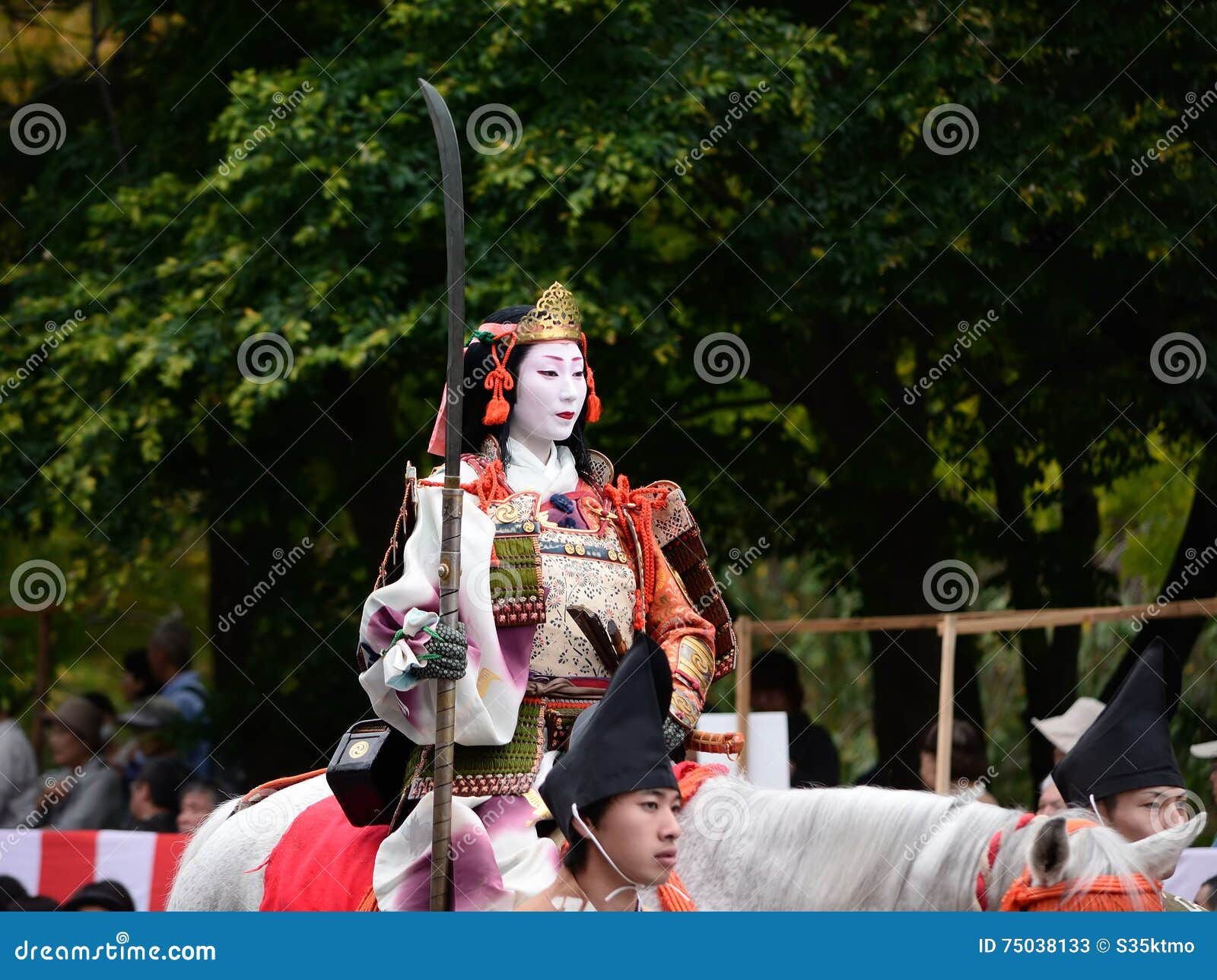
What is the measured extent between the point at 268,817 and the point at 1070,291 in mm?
6151

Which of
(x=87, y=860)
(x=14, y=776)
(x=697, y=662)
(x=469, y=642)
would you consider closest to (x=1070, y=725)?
(x=697, y=662)

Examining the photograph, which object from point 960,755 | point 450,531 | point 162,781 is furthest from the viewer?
point 162,781

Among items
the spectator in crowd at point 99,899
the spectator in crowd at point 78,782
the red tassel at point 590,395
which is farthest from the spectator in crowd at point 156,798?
the red tassel at point 590,395

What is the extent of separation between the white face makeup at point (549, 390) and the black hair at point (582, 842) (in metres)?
1.21

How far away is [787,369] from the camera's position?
1086cm

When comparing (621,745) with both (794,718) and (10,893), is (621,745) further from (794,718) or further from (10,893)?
(10,893)

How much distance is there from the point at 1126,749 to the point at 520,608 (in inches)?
65.5

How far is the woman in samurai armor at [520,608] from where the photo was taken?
13.8 ft

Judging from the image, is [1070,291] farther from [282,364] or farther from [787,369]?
[282,364]

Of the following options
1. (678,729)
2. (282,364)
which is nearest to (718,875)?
(678,729)

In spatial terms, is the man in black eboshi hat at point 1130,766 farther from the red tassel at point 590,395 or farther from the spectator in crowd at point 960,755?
the spectator in crowd at point 960,755

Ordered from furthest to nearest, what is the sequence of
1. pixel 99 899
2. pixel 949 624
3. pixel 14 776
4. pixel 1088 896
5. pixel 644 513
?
pixel 14 776
pixel 949 624
pixel 99 899
pixel 644 513
pixel 1088 896

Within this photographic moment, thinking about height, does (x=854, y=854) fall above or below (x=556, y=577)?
below

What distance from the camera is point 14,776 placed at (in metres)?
10.2
